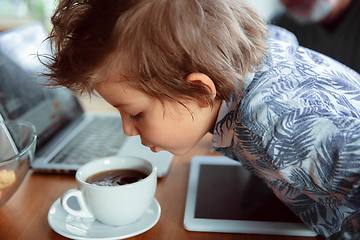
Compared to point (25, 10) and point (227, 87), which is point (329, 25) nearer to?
point (227, 87)

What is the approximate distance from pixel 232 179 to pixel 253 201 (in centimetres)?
8

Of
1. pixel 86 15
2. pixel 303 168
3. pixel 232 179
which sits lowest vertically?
pixel 232 179

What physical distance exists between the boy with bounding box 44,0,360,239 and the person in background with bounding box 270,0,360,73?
0.82 metres

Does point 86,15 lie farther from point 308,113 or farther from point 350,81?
point 350,81

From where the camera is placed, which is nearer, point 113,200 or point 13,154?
point 113,200

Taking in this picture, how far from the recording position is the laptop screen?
70 centimetres

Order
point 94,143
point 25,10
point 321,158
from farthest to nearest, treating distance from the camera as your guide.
→ 1. point 25,10
2. point 94,143
3. point 321,158

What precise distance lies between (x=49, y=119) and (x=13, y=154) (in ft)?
0.81

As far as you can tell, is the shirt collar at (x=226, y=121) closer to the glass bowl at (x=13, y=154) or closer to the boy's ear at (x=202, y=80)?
the boy's ear at (x=202, y=80)

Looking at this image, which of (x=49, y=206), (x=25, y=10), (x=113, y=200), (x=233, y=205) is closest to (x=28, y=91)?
(x=49, y=206)

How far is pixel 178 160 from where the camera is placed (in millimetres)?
677

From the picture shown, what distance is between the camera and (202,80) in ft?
1.51

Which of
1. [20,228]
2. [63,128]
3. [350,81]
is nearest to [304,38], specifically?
[350,81]

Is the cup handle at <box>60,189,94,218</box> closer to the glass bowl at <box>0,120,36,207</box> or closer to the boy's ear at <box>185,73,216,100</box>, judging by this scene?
the glass bowl at <box>0,120,36,207</box>
